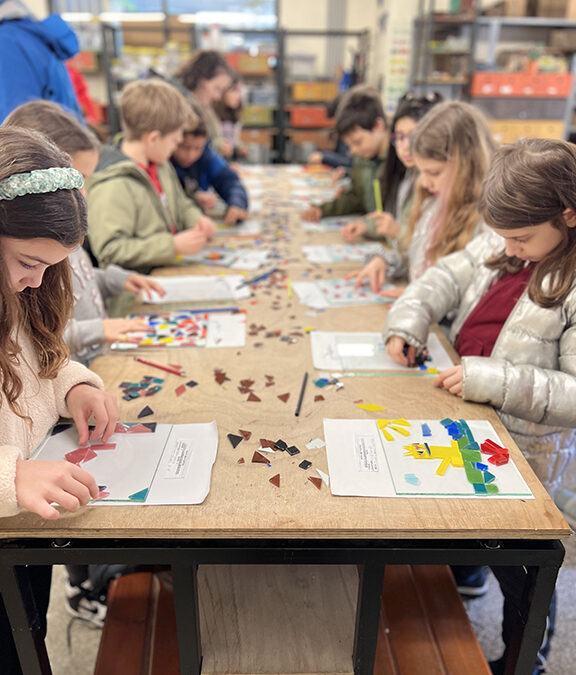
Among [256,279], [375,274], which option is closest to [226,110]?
[256,279]

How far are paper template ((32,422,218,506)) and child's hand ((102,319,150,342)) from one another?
372mm

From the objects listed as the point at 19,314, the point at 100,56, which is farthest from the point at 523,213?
the point at 100,56

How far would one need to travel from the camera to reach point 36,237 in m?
0.76

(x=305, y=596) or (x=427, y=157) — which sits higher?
(x=427, y=157)

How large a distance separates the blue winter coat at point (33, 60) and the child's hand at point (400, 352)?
159 cm

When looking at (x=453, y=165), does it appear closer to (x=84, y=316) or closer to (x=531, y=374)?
(x=531, y=374)

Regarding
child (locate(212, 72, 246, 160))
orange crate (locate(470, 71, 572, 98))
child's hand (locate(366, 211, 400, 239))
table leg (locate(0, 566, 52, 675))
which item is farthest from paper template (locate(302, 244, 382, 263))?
orange crate (locate(470, 71, 572, 98))

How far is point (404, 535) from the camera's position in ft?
2.55

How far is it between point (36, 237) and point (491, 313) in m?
0.93

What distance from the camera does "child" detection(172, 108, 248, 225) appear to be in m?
2.64

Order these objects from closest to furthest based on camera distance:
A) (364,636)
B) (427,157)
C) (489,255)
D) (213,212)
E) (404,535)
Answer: (404,535)
(364,636)
(489,255)
(427,157)
(213,212)

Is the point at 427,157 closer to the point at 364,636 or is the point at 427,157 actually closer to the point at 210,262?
the point at 210,262

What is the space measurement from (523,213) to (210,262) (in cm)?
126

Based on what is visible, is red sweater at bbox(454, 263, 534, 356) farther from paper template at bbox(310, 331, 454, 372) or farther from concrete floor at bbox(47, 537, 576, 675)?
concrete floor at bbox(47, 537, 576, 675)
